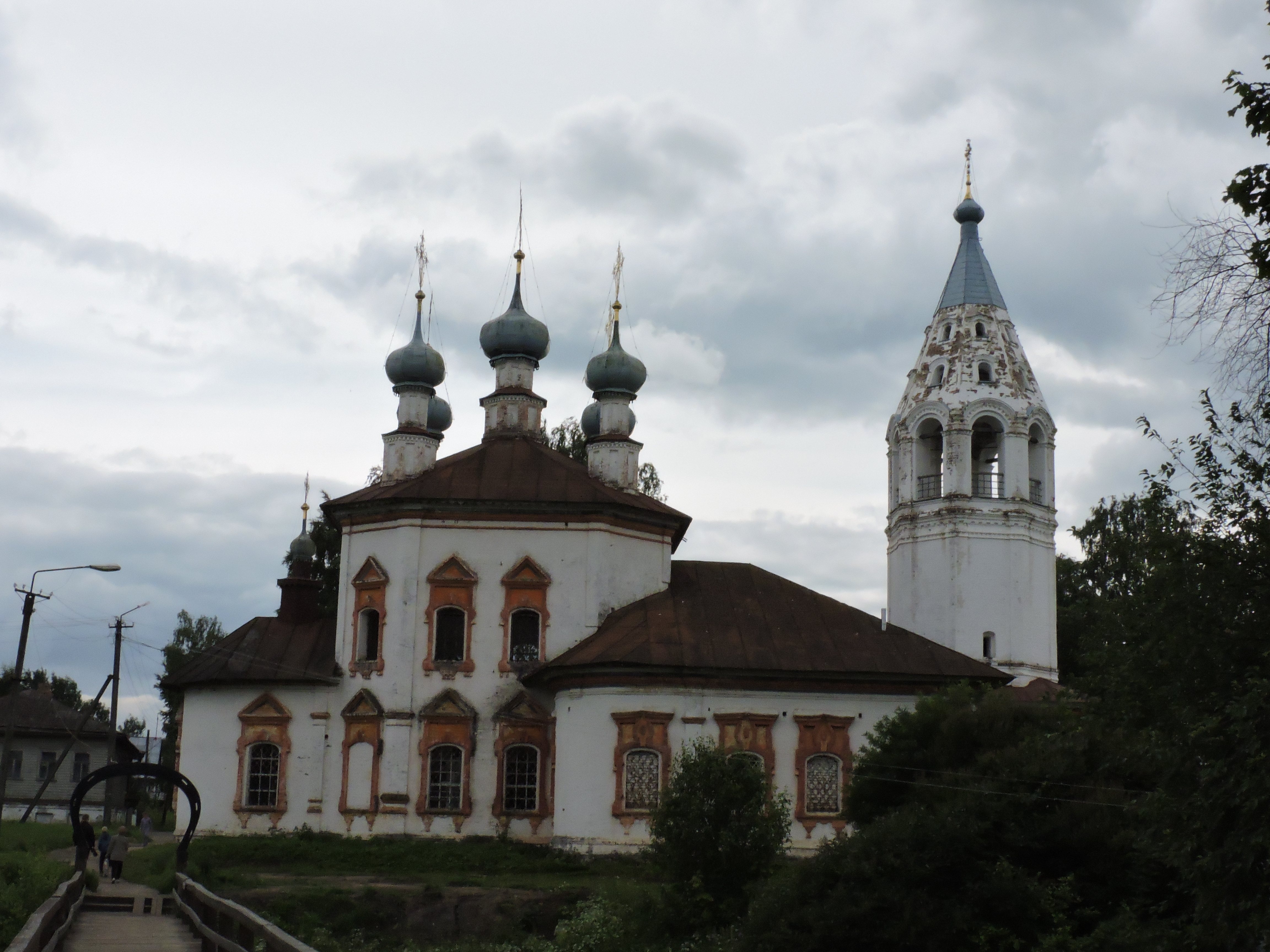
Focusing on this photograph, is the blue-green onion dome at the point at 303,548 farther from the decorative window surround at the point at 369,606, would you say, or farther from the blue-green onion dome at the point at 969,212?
the blue-green onion dome at the point at 969,212

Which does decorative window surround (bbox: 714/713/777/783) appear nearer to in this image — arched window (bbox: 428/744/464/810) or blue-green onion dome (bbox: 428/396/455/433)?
arched window (bbox: 428/744/464/810)

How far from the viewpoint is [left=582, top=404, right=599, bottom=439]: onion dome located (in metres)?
38.2

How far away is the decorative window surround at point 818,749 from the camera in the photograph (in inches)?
1187

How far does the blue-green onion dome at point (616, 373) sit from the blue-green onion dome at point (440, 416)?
18.2 ft

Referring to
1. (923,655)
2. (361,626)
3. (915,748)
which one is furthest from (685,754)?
(361,626)

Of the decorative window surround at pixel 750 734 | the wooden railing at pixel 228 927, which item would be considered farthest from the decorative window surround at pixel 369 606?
the wooden railing at pixel 228 927

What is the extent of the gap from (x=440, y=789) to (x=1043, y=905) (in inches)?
599

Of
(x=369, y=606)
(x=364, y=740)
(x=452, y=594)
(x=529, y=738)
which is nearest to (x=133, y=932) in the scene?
(x=364, y=740)

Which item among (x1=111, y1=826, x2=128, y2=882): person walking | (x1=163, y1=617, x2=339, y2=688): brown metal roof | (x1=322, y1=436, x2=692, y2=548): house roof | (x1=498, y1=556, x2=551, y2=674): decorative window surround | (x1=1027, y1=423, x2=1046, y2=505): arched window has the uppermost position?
(x1=1027, y1=423, x2=1046, y2=505): arched window

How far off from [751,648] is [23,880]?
52.4 ft

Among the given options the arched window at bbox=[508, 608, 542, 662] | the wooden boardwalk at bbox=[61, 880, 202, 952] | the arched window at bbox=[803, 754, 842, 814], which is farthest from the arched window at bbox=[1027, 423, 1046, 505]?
the wooden boardwalk at bbox=[61, 880, 202, 952]

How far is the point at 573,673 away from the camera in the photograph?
99.4 ft

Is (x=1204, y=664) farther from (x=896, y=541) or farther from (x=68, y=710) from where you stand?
(x=68, y=710)

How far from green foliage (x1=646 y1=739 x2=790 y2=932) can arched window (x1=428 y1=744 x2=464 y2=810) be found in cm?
902
